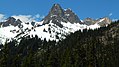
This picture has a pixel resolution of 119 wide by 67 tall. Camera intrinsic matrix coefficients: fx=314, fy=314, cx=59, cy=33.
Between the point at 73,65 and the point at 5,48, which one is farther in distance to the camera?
the point at 73,65

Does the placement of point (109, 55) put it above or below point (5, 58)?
above

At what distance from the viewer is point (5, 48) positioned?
225 feet

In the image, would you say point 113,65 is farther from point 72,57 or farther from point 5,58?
point 5,58

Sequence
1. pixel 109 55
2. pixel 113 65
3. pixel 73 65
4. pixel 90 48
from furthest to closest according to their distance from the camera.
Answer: pixel 109 55 < pixel 113 65 < pixel 73 65 < pixel 90 48

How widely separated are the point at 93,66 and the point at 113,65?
311 feet

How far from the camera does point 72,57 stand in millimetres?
93500

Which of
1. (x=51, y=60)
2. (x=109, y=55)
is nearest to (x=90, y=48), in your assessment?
(x=51, y=60)

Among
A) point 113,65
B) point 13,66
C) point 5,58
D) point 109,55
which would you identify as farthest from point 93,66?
point 109,55

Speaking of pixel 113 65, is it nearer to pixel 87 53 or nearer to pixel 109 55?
pixel 109 55

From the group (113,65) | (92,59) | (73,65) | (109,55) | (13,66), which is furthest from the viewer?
(109,55)

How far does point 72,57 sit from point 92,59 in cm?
2668

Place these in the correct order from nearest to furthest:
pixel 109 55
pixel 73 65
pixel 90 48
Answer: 1. pixel 90 48
2. pixel 73 65
3. pixel 109 55

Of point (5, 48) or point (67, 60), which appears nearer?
point (5, 48)

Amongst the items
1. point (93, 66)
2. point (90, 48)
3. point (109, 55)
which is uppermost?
point (109, 55)
